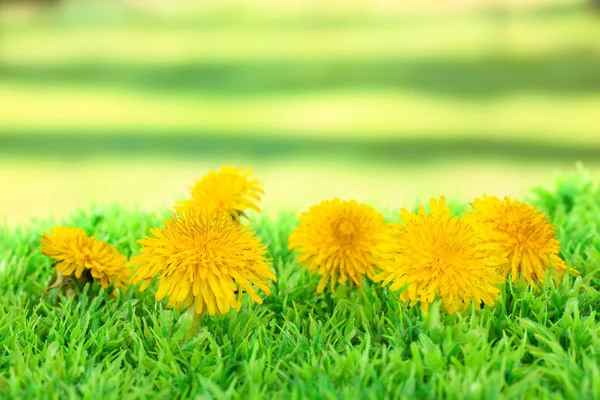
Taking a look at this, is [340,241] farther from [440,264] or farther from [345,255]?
[440,264]

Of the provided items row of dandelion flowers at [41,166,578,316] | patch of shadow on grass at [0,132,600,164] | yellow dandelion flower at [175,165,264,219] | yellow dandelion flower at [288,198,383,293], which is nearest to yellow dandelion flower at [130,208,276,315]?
row of dandelion flowers at [41,166,578,316]

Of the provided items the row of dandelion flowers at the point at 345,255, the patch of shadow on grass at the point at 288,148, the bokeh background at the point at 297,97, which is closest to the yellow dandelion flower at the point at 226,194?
the row of dandelion flowers at the point at 345,255

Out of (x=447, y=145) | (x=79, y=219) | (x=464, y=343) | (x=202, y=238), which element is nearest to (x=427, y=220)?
(x=464, y=343)

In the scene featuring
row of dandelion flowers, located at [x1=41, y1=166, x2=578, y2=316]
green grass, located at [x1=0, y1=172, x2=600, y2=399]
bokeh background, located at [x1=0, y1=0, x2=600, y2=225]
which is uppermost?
bokeh background, located at [x1=0, y1=0, x2=600, y2=225]

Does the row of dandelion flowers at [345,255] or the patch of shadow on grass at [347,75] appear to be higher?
the patch of shadow on grass at [347,75]

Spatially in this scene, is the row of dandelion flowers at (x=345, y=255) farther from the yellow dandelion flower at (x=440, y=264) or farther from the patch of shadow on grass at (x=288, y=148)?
the patch of shadow on grass at (x=288, y=148)

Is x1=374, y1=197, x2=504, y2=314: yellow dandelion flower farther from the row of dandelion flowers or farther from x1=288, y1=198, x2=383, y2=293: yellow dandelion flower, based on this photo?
x1=288, y1=198, x2=383, y2=293: yellow dandelion flower

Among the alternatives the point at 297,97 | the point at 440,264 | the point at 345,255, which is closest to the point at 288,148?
the point at 297,97

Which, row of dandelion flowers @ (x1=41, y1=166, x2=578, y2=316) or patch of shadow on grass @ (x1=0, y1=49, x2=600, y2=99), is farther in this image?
patch of shadow on grass @ (x1=0, y1=49, x2=600, y2=99)
